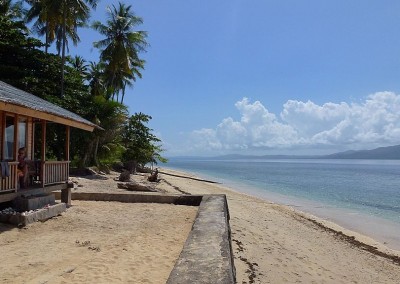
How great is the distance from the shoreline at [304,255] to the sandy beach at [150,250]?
28mm

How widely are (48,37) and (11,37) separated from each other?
25.0 feet

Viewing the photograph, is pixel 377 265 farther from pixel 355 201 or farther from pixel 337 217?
pixel 355 201

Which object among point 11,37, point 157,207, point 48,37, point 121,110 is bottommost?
point 157,207

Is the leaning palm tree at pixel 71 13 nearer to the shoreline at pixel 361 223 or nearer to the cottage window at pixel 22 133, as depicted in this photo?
the cottage window at pixel 22 133

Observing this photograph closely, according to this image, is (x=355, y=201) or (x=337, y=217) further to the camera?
(x=355, y=201)

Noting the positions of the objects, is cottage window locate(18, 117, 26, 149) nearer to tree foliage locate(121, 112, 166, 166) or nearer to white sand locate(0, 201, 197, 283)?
white sand locate(0, 201, 197, 283)

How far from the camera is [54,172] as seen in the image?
35.0 feet

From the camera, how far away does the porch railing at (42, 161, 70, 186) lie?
1018 cm

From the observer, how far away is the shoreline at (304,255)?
7679 mm

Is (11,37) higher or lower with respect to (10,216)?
higher

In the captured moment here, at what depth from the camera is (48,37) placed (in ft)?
105

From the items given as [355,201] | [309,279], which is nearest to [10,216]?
[309,279]

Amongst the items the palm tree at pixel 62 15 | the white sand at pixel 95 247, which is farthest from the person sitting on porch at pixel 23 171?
the palm tree at pixel 62 15

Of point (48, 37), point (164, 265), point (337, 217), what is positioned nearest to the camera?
point (164, 265)
